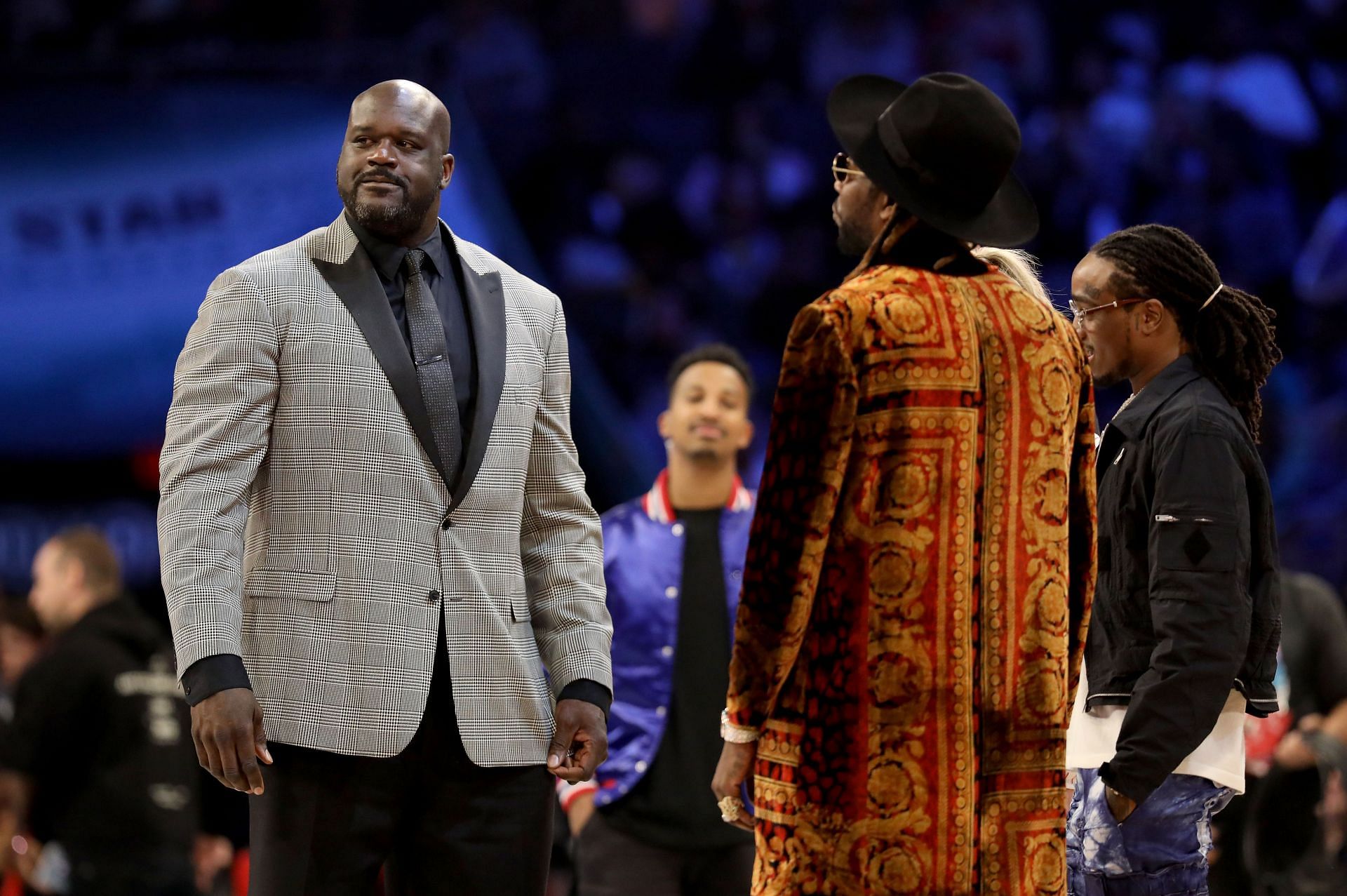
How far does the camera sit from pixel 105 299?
21.3 feet

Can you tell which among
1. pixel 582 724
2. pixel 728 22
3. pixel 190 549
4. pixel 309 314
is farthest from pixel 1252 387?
pixel 728 22

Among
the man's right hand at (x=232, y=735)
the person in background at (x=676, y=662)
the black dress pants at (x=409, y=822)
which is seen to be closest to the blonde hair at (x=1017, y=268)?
the black dress pants at (x=409, y=822)

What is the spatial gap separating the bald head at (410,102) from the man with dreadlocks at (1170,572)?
3.43 ft

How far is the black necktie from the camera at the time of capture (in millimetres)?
2201

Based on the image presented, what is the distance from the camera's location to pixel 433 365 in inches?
87.7

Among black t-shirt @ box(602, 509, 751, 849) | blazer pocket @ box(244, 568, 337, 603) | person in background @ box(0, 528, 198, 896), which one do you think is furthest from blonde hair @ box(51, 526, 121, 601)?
blazer pocket @ box(244, 568, 337, 603)

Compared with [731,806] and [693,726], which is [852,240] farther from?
[693,726]

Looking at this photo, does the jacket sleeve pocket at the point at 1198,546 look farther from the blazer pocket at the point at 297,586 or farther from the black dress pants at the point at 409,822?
the blazer pocket at the point at 297,586

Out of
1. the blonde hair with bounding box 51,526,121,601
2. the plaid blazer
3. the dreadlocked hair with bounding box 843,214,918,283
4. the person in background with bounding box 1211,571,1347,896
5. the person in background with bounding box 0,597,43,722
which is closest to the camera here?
the plaid blazer

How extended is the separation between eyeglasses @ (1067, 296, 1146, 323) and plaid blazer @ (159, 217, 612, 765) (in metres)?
0.93

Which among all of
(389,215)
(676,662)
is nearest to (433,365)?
(389,215)

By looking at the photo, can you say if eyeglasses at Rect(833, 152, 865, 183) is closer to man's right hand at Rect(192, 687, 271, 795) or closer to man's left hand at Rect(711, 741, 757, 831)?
man's left hand at Rect(711, 741, 757, 831)

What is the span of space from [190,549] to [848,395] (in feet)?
2.80

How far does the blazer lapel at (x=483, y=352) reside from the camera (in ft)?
7.23
